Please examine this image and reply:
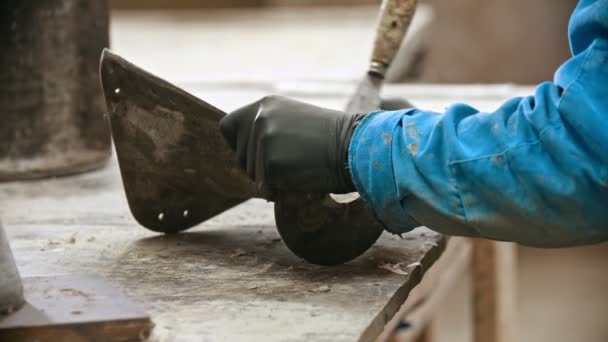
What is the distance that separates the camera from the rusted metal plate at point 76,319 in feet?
3.50

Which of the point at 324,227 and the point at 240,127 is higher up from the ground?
the point at 240,127

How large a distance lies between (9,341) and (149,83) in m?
0.48

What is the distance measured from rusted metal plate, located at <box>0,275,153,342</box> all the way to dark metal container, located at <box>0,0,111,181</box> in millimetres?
924

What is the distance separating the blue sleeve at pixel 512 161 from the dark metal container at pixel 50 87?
101 centimetres

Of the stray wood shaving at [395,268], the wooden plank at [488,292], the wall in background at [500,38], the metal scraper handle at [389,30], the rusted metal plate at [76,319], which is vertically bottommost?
the wooden plank at [488,292]

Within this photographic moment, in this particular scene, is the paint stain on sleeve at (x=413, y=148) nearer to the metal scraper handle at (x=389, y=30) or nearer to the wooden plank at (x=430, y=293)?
the metal scraper handle at (x=389, y=30)

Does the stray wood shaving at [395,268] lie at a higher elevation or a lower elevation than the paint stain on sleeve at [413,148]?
lower

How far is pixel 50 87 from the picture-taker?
2.05m

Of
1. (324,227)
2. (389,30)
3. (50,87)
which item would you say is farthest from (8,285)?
(50,87)

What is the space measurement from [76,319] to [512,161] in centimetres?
55

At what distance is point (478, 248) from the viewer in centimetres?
253

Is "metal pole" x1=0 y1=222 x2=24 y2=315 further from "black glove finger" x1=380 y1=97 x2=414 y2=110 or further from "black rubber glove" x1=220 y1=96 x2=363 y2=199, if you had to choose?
"black glove finger" x1=380 y1=97 x2=414 y2=110

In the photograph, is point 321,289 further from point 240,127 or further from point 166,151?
point 166,151

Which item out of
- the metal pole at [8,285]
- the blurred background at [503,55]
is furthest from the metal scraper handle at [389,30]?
the blurred background at [503,55]
